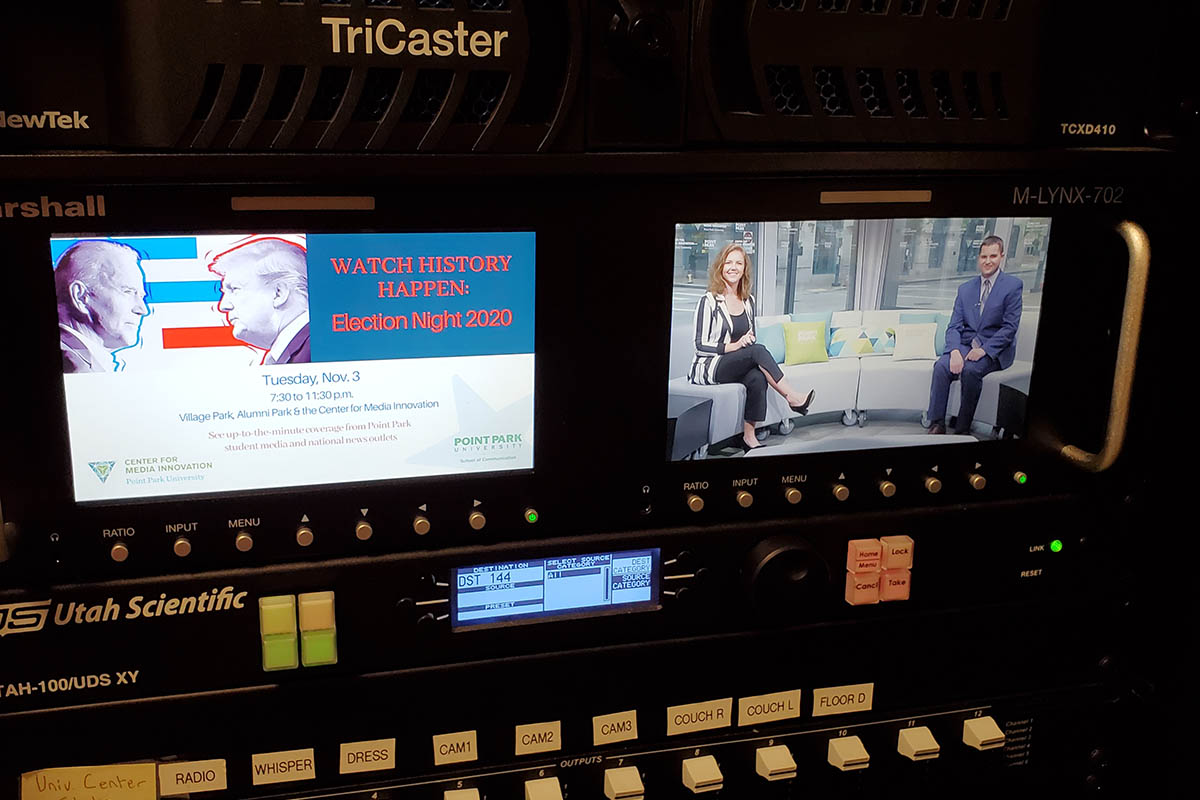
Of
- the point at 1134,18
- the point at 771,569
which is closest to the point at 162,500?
the point at 771,569

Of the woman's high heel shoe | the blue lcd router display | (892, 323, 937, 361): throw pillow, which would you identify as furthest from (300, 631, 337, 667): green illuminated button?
(892, 323, 937, 361): throw pillow

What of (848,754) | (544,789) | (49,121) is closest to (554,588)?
(544,789)

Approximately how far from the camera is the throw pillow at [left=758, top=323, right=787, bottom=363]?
1.32 m

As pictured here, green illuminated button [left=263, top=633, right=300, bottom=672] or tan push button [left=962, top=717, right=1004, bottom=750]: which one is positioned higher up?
green illuminated button [left=263, top=633, right=300, bottom=672]

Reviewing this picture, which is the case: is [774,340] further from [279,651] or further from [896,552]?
[279,651]

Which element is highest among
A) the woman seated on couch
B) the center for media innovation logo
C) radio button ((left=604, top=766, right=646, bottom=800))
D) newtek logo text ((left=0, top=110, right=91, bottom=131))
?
newtek logo text ((left=0, top=110, right=91, bottom=131))

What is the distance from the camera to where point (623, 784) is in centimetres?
141

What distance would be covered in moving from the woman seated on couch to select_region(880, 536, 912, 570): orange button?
0.78ft

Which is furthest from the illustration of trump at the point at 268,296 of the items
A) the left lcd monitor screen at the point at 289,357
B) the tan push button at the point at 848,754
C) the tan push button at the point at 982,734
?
the tan push button at the point at 982,734

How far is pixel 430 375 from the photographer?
125 centimetres

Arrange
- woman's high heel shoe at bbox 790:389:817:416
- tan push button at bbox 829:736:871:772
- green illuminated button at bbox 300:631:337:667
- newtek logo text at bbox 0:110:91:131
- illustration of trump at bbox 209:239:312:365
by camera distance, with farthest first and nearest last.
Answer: tan push button at bbox 829:736:871:772 < woman's high heel shoe at bbox 790:389:817:416 < green illuminated button at bbox 300:631:337:667 < illustration of trump at bbox 209:239:312:365 < newtek logo text at bbox 0:110:91:131

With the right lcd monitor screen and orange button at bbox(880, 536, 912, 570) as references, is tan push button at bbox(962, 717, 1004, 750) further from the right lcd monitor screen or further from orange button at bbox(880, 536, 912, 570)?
the right lcd monitor screen

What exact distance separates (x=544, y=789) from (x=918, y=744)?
0.53 metres

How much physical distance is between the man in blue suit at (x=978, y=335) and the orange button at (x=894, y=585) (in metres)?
0.20
